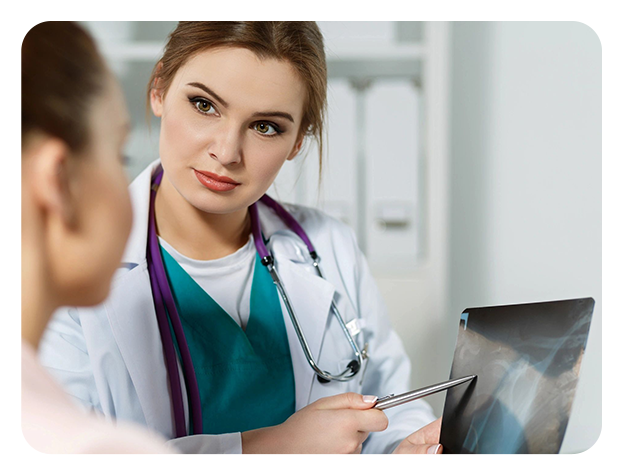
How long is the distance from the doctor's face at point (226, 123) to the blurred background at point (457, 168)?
27 cm

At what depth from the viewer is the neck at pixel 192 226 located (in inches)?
28.9

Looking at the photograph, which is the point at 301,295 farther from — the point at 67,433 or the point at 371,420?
the point at 67,433

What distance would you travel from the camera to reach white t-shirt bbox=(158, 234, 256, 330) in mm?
740

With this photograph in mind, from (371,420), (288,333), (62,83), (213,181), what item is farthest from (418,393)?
(62,83)

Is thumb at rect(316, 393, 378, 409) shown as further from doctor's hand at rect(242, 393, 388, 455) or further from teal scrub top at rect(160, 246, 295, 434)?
teal scrub top at rect(160, 246, 295, 434)

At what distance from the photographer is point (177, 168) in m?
0.68

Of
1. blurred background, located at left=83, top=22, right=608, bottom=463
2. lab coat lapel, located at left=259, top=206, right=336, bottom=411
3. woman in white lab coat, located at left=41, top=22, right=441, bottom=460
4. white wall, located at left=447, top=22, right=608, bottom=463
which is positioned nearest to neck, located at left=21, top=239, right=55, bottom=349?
woman in white lab coat, located at left=41, top=22, right=441, bottom=460

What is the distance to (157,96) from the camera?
2.33ft

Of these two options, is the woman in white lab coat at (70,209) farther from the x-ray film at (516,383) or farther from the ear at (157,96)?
the x-ray film at (516,383)

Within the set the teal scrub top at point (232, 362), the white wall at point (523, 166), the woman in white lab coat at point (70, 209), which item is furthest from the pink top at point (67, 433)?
the white wall at point (523, 166)

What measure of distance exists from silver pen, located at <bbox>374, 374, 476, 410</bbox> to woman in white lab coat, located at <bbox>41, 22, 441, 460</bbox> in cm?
1

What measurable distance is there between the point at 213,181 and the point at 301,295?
8.5 inches
